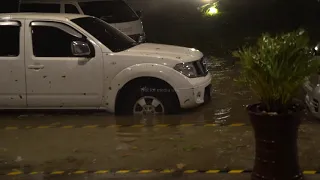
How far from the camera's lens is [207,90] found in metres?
8.62

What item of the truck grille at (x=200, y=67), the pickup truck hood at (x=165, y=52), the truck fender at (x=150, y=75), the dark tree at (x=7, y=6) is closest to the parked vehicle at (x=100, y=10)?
the dark tree at (x=7, y=6)

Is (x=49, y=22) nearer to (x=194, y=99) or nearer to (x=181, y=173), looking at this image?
(x=194, y=99)

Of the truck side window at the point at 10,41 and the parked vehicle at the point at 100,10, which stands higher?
the parked vehicle at the point at 100,10

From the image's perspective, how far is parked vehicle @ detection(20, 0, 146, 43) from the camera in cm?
1386

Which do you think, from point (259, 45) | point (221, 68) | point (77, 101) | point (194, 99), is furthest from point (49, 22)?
point (221, 68)

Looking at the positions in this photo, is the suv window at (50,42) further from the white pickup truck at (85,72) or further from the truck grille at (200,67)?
the truck grille at (200,67)

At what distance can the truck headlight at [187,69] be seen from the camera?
26.7 feet

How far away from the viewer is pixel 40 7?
552 inches

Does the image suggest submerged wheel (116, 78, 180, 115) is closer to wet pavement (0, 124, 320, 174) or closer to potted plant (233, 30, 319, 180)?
wet pavement (0, 124, 320, 174)

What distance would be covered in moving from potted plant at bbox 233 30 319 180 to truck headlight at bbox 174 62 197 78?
3507mm

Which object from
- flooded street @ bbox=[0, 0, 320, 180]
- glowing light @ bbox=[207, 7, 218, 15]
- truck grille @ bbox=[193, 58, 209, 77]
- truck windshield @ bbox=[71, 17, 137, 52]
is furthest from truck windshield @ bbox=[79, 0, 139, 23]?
glowing light @ bbox=[207, 7, 218, 15]

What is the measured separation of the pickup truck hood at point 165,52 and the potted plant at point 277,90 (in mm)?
3646

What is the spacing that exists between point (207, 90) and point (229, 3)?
22481 mm

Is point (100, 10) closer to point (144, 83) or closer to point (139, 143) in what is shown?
point (144, 83)
